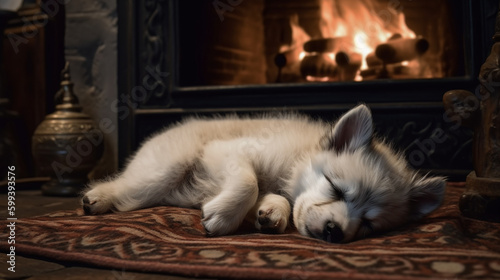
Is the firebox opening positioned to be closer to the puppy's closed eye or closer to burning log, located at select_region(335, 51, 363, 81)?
burning log, located at select_region(335, 51, 363, 81)

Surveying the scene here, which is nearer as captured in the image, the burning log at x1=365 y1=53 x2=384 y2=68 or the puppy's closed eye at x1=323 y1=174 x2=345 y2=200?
the puppy's closed eye at x1=323 y1=174 x2=345 y2=200

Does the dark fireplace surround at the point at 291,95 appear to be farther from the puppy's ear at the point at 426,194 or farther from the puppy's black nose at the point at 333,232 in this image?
the puppy's black nose at the point at 333,232

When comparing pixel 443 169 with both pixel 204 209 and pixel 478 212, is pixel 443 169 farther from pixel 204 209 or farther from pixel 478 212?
pixel 204 209

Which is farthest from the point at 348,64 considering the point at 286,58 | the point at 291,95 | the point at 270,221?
the point at 270,221

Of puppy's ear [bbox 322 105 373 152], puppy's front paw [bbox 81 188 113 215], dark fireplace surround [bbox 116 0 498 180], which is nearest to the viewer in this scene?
puppy's ear [bbox 322 105 373 152]

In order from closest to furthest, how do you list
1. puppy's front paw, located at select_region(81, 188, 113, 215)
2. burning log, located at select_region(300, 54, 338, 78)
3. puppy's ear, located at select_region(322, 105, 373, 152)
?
puppy's ear, located at select_region(322, 105, 373, 152) < puppy's front paw, located at select_region(81, 188, 113, 215) < burning log, located at select_region(300, 54, 338, 78)

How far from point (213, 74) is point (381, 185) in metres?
2.17

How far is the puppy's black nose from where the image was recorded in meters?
1.68

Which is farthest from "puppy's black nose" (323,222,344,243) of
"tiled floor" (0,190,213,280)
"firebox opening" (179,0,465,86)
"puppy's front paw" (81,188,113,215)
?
"firebox opening" (179,0,465,86)

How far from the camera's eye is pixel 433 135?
295cm

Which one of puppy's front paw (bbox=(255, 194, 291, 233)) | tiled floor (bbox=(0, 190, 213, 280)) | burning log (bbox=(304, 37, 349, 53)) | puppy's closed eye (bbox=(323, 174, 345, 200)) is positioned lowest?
tiled floor (bbox=(0, 190, 213, 280))

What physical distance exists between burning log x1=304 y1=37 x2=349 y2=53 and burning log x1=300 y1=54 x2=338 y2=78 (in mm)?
56

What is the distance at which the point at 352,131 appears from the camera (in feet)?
6.50

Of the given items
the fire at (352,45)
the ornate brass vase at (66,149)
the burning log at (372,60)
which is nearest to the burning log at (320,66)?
the fire at (352,45)
